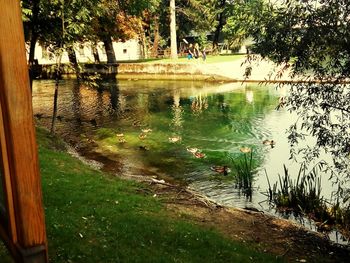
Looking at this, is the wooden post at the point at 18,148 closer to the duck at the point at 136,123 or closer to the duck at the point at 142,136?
the duck at the point at 142,136

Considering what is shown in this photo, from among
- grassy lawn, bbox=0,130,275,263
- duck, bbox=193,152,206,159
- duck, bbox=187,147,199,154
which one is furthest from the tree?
duck, bbox=187,147,199,154

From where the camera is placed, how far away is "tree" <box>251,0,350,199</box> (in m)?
7.48

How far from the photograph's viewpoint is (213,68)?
39.3m

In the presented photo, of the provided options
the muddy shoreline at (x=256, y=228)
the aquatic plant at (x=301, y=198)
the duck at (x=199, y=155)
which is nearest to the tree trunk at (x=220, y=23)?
the duck at (x=199, y=155)

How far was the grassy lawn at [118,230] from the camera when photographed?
652 centimetres

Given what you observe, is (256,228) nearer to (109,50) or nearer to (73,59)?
(73,59)

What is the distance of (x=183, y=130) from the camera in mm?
21266

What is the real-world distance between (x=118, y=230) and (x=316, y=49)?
4881 millimetres

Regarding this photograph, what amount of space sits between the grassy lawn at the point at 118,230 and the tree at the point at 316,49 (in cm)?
313

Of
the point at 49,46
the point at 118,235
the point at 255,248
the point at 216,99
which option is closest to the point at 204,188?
the point at 255,248

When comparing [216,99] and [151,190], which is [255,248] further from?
[216,99]

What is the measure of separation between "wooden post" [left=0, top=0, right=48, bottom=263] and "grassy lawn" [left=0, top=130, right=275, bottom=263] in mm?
2878

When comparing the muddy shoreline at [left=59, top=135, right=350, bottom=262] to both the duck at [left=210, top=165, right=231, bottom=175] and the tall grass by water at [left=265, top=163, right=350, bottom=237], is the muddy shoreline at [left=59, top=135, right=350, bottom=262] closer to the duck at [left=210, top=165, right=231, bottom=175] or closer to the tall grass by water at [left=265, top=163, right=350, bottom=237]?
the tall grass by water at [left=265, top=163, right=350, bottom=237]

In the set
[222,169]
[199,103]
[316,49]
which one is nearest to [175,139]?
[222,169]
